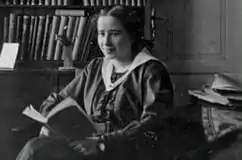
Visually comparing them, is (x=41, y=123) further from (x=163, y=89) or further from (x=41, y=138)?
(x=163, y=89)

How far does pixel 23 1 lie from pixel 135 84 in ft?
1.29

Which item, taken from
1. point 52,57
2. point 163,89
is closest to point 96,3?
point 52,57

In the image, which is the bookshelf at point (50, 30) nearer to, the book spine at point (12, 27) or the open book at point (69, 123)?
the book spine at point (12, 27)

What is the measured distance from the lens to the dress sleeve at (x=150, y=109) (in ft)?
2.40

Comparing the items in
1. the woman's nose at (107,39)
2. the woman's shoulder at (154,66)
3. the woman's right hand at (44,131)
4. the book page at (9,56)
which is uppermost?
the woman's nose at (107,39)

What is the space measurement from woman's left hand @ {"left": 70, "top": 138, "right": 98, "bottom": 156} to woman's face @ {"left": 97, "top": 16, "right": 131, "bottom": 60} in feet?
0.64

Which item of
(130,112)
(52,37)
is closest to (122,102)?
(130,112)

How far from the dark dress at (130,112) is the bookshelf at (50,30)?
0.34 feet

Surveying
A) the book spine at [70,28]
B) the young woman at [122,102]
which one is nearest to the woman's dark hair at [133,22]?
the young woman at [122,102]

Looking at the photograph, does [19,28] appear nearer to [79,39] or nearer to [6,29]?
[6,29]

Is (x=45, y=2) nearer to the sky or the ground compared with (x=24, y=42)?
nearer to the sky

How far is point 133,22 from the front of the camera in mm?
746

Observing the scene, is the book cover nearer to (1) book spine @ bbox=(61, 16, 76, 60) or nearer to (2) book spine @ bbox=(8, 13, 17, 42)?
(1) book spine @ bbox=(61, 16, 76, 60)

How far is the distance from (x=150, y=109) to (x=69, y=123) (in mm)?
184
